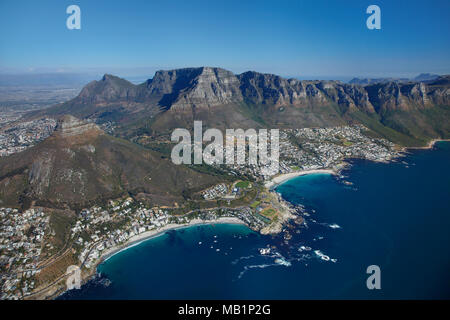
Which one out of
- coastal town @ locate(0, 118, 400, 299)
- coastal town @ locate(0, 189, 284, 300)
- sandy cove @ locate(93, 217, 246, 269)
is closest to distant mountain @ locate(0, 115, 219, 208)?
coastal town @ locate(0, 118, 400, 299)

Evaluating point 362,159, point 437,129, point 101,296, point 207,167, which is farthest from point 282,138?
point 101,296

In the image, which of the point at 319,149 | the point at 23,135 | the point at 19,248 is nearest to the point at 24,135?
the point at 23,135

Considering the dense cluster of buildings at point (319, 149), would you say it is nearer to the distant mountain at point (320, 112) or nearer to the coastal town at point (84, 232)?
the distant mountain at point (320, 112)

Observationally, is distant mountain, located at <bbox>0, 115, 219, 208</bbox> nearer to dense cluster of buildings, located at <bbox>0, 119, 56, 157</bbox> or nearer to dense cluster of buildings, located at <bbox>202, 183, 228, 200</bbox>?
dense cluster of buildings, located at <bbox>202, 183, 228, 200</bbox>

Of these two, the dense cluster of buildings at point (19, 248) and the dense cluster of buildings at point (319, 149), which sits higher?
the dense cluster of buildings at point (319, 149)

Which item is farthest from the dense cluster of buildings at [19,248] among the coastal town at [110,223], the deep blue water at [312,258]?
the deep blue water at [312,258]

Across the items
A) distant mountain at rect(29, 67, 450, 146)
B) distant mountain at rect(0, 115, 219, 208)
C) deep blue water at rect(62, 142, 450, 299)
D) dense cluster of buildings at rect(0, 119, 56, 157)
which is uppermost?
distant mountain at rect(29, 67, 450, 146)

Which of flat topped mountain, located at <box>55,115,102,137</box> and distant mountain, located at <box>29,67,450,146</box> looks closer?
flat topped mountain, located at <box>55,115,102,137</box>
